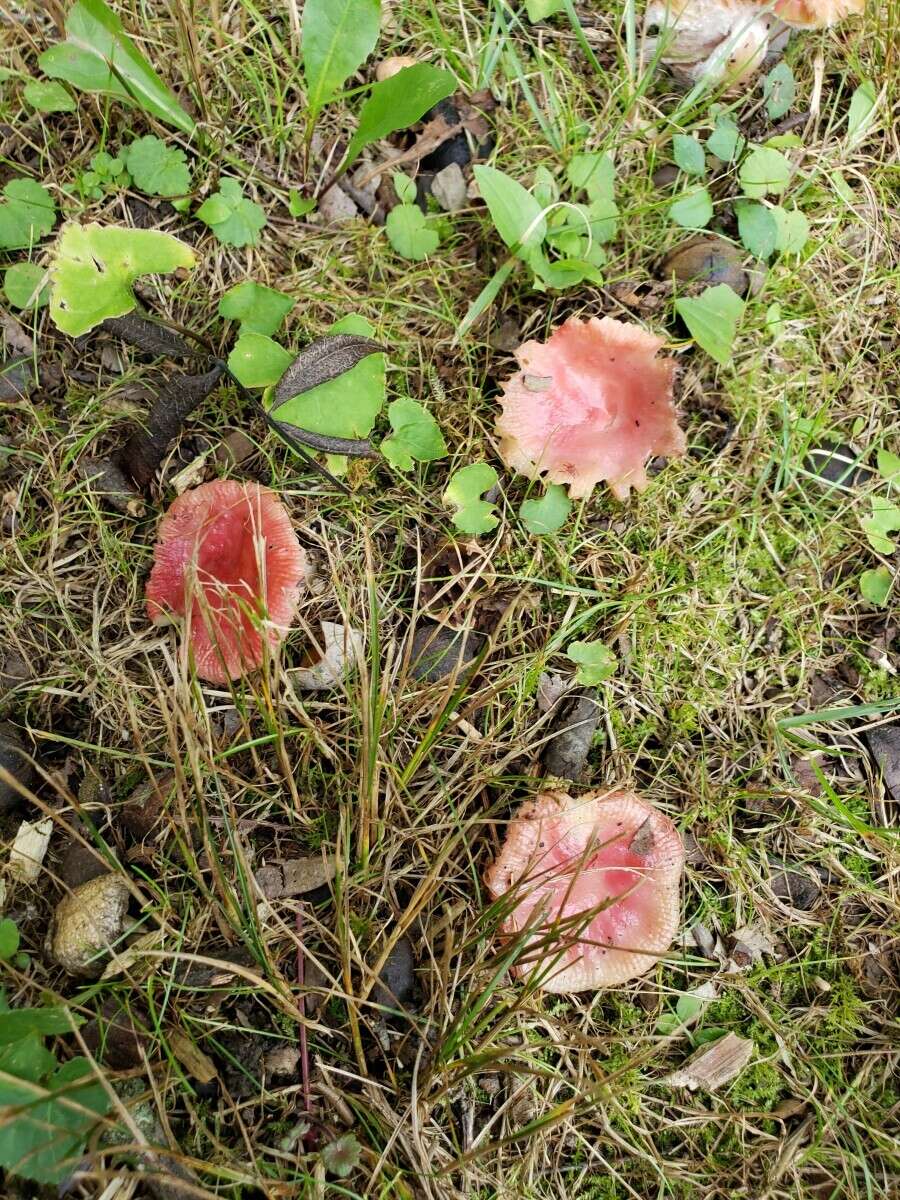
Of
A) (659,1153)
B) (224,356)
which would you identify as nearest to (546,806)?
(659,1153)

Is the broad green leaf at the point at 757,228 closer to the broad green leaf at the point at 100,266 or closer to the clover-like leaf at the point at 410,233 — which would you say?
the clover-like leaf at the point at 410,233

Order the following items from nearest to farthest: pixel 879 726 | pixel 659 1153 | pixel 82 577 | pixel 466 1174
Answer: pixel 466 1174
pixel 659 1153
pixel 82 577
pixel 879 726

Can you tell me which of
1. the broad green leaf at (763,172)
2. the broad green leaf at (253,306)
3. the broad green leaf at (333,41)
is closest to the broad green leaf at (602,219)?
the broad green leaf at (763,172)

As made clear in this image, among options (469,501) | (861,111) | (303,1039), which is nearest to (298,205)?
(469,501)

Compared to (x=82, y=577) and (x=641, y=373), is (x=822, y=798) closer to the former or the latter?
(x=641, y=373)

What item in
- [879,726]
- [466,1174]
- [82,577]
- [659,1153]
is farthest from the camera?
[879,726]

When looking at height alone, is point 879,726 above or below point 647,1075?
above

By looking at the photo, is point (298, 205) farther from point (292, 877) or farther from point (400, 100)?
point (292, 877)
